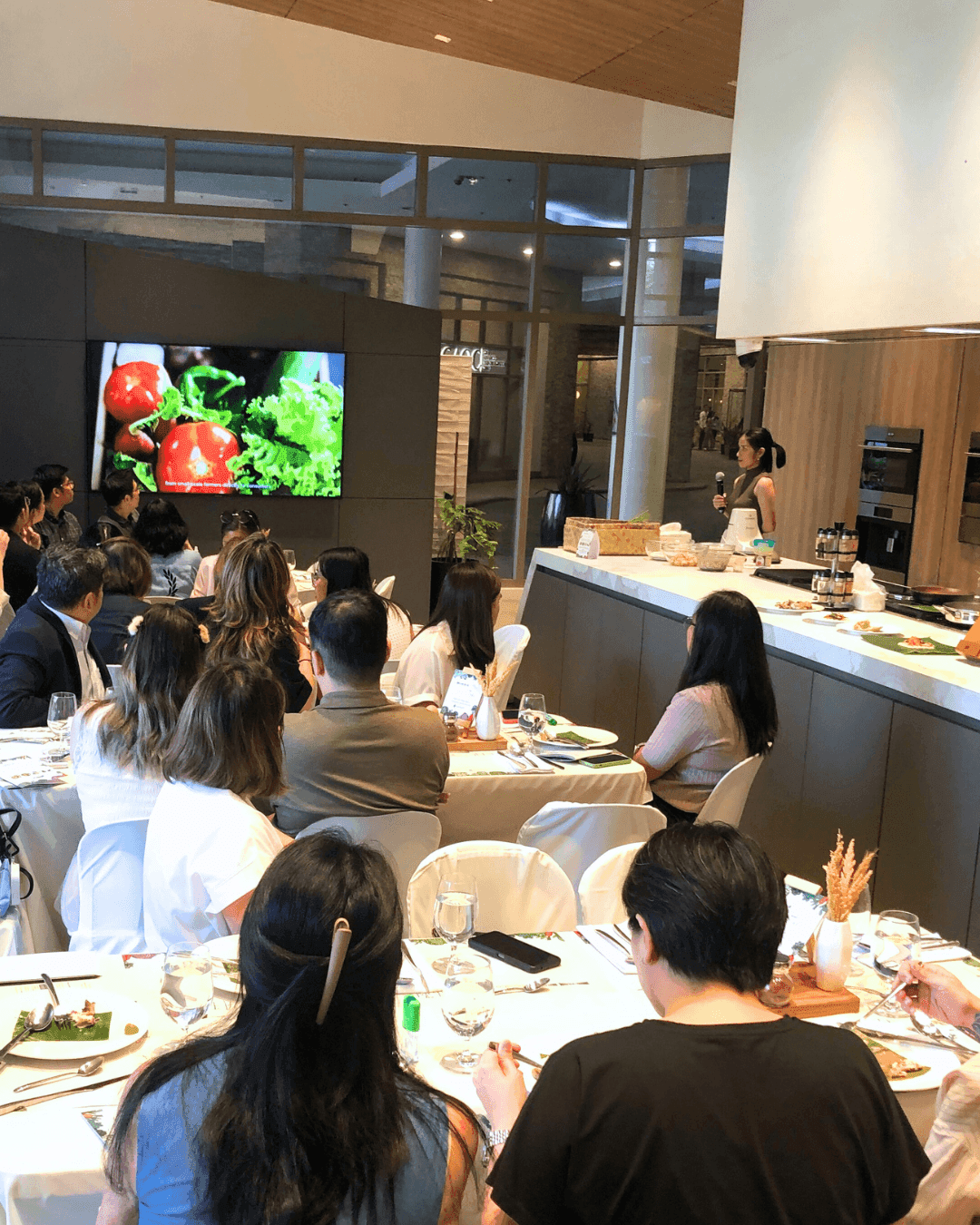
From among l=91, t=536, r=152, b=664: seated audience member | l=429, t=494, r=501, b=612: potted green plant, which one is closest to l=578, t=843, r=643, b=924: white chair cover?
l=91, t=536, r=152, b=664: seated audience member

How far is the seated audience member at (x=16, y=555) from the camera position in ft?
19.7

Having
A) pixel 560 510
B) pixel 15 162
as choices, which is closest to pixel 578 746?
pixel 560 510

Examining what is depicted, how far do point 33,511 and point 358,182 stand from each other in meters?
5.43

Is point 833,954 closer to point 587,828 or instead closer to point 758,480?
point 587,828

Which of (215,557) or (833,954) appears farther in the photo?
(215,557)

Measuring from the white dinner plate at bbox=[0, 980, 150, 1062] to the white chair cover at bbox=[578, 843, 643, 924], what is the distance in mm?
1143

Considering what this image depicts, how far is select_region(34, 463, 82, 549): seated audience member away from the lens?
24.2 feet

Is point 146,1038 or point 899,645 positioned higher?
point 899,645

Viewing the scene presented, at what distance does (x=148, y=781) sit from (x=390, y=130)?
347 inches

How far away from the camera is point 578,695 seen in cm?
698

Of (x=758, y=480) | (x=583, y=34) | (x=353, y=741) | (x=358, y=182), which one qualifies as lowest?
(x=353, y=741)

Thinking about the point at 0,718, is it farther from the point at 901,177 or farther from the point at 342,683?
the point at 901,177

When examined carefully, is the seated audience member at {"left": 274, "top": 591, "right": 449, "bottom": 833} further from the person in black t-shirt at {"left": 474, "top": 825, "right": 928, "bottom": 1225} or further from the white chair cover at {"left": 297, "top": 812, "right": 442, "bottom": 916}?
the person in black t-shirt at {"left": 474, "top": 825, "right": 928, "bottom": 1225}

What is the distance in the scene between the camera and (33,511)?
660 centimetres
